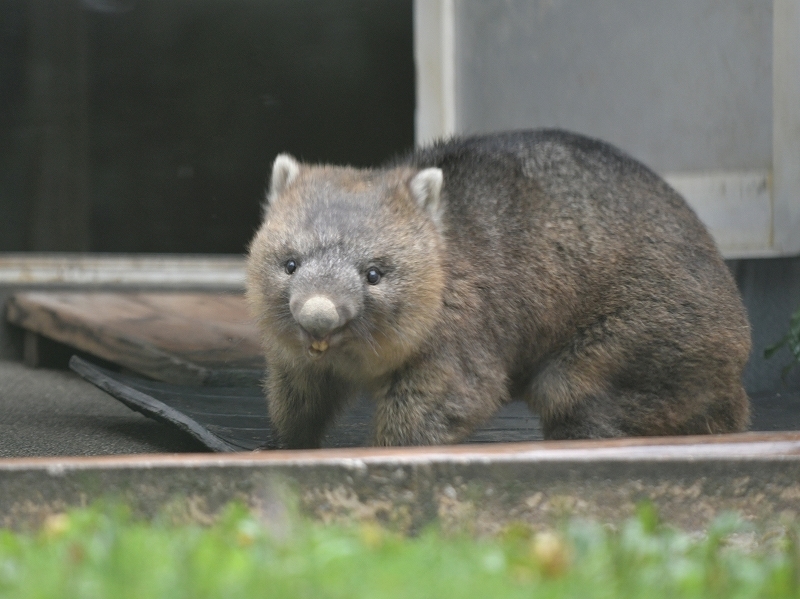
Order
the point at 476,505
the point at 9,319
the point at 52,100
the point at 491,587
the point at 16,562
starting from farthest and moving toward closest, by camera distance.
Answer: the point at 52,100 < the point at 9,319 < the point at 476,505 < the point at 16,562 < the point at 491,587

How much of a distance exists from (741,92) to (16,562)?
4.46 m

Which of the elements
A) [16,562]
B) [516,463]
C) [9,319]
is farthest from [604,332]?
[9,319]

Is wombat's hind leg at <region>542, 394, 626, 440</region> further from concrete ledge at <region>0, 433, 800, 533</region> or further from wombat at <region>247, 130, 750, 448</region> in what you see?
concrete ledge at <region>0, 433, 800, 533</region>

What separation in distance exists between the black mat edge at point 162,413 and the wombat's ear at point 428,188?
1076mm

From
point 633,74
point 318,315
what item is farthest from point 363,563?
point 633,74

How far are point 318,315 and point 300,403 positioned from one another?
79 centimetres

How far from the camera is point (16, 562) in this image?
2.15 metres

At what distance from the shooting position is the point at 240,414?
191 inches

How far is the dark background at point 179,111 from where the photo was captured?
24.9 ft

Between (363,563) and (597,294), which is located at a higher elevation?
(597,294)

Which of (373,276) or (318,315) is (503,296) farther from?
(318,315)

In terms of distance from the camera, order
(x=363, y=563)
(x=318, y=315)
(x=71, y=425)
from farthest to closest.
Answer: (x=71, y=425) < (x=318, y=315) < (x=363, y=563)

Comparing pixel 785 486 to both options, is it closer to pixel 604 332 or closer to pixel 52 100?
pixel 604 332

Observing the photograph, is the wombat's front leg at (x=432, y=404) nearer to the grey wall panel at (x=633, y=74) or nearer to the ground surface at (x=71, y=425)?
the ground surface at (x=71, y=425)
